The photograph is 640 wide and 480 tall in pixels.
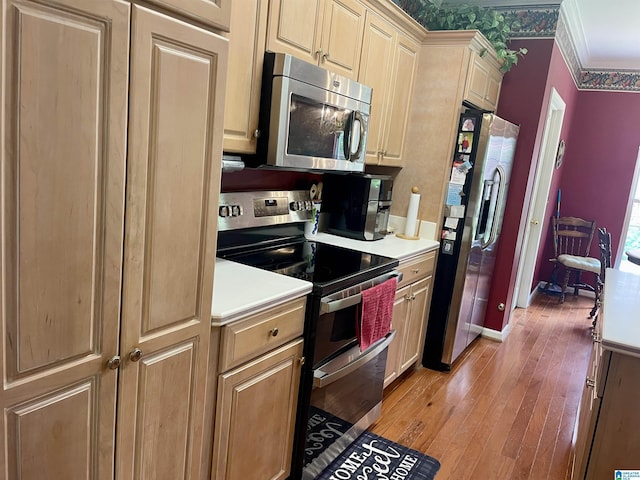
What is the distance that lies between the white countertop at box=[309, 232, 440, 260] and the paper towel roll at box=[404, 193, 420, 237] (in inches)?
3.5

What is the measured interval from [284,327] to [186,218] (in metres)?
0.68

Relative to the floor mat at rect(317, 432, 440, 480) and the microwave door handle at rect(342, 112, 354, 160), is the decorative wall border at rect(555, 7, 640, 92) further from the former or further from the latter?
the floor mat at rect(317, 432, 440, 480)

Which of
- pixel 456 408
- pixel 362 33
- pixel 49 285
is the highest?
pixel 362 33

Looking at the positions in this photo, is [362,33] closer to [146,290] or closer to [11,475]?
[146,290]

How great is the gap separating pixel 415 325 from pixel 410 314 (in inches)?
6.8

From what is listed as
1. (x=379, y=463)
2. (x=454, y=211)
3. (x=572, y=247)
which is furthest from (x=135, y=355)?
(x=572, y=247)

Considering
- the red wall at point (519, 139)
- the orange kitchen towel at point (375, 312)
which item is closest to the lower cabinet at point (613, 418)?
the orange kitchen towel at point (375, 312)

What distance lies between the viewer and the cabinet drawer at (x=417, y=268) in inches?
107

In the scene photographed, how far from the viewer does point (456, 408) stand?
9.39 feet

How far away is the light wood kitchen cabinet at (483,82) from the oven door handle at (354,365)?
1619 mm

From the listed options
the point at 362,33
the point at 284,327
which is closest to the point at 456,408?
the point at 284,327

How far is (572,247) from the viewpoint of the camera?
577 centimetres

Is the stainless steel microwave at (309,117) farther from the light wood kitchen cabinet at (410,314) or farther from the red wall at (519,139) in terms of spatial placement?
the red wall at (519,139)

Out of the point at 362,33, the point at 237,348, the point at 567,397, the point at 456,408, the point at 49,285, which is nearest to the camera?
the point at 49,285
